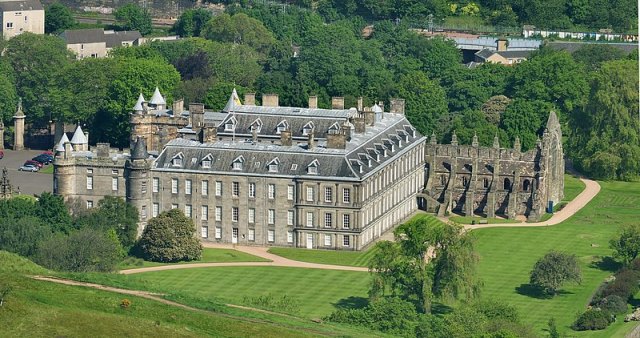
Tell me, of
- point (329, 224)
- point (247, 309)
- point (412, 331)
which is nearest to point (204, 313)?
point (247, 309)

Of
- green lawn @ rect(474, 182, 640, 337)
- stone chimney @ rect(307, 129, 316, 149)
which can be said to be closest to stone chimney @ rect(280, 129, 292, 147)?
stone chimney @ rect(307, 129, 316, 149)

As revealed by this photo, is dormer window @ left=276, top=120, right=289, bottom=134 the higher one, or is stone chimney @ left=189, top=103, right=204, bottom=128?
stone chimney @ left=189, top=103, right=204, bottom=128

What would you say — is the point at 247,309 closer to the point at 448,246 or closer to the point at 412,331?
the point at 412,331

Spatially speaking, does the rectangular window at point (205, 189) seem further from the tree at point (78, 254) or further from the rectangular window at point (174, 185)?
the tree at point (78, 254)

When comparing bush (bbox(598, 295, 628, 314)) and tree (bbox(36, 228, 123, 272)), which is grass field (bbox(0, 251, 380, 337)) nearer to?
tree (bbox(36, 228, 123, 272))

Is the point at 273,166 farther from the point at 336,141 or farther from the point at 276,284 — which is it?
the point at 276,284

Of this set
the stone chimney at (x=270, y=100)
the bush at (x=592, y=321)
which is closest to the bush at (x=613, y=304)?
the bush at (x=592, y=321)

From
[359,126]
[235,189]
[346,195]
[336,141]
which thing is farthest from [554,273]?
[235,189]
